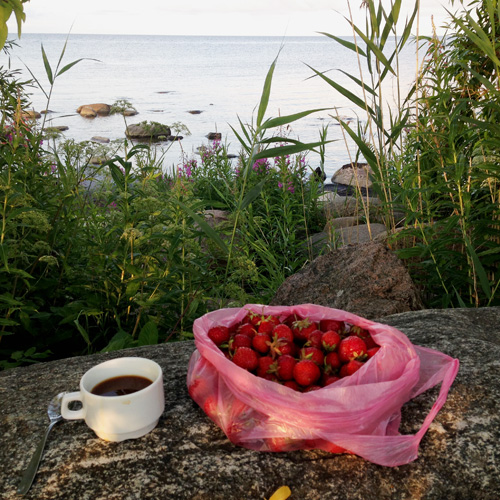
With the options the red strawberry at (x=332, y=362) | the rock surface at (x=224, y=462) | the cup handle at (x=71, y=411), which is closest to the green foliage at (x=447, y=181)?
the rock surface at (x=224, y=462)

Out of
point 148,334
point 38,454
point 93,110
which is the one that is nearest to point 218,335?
point 38,454

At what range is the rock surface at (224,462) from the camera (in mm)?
1161

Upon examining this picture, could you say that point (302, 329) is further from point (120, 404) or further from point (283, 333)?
point (120, 404)

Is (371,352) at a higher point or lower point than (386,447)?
higher

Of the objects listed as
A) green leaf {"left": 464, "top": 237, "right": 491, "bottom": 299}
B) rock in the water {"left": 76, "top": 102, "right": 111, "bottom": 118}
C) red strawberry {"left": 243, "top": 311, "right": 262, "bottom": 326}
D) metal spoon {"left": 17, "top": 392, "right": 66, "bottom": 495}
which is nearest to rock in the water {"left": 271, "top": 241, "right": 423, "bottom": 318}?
green leaf {"left": 464, "top": 237, "right": 491, "bottom": 299}

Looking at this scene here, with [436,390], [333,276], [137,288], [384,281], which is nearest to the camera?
[436,390]

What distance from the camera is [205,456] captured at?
126cm

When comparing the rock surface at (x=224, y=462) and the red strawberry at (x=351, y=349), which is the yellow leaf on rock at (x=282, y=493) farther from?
the red strawberry at (x=351, y=349)

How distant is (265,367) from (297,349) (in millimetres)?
133

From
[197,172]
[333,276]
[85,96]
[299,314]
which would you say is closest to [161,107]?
[85,96]

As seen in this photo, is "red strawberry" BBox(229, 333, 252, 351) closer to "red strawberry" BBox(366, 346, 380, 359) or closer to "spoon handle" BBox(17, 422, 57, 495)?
"red strawberry" BBox(366, 346, 380, 359)

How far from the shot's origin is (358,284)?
9.00 feet

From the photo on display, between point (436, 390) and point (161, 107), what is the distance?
16697 millimetres

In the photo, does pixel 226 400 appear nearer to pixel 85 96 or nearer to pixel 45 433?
pixel 45 433
